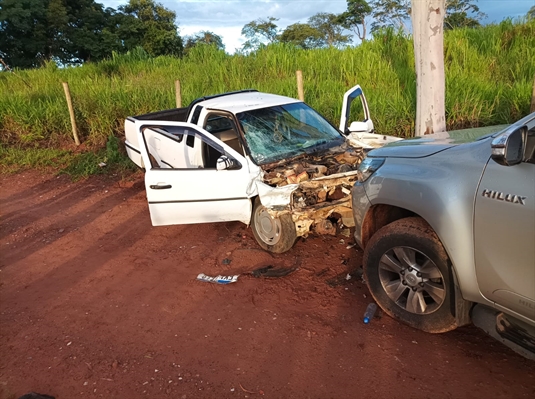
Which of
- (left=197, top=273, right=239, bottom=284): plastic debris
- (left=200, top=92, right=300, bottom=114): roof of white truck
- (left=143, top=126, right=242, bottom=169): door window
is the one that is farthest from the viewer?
(left=200, top=92, right=300, bottom=114): roof of white truck

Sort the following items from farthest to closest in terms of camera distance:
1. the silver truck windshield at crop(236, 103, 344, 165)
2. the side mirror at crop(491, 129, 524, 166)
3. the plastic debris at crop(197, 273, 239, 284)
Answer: the silver truck windshield at crop(236, 103, 344, 165), the plastic debris at crop(197, 273, 239, 284), the side mirror at crop(491, 129, 524, 166)

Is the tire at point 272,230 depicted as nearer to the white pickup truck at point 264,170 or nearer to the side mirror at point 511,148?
the white pickup truck at point 264,170

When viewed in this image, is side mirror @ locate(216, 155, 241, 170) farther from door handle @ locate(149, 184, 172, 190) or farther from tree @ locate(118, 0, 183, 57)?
tree @ locate(118, 0, 183, 57)

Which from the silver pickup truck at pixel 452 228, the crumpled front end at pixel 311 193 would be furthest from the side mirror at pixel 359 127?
the silver pickup truck at pixel 452 228

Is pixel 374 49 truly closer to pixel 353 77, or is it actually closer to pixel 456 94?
pixel 353 77

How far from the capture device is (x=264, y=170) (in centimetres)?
505

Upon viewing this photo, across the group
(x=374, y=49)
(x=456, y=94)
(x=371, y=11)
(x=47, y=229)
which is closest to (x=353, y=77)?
(x=374, y=49)

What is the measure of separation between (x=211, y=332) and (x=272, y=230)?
5.12ft

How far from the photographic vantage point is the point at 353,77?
36.1 feet

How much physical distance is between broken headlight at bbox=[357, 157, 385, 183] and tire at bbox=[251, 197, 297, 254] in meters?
1.19

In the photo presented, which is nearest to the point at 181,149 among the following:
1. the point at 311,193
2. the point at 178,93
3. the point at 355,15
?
the point at 311,193

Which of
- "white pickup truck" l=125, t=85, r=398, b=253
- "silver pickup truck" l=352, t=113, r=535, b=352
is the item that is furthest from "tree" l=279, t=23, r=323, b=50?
"silver pickup truck" l=352, t=113, r=535, b=352

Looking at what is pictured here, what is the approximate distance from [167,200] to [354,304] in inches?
99.2

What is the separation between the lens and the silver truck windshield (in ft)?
17.6
